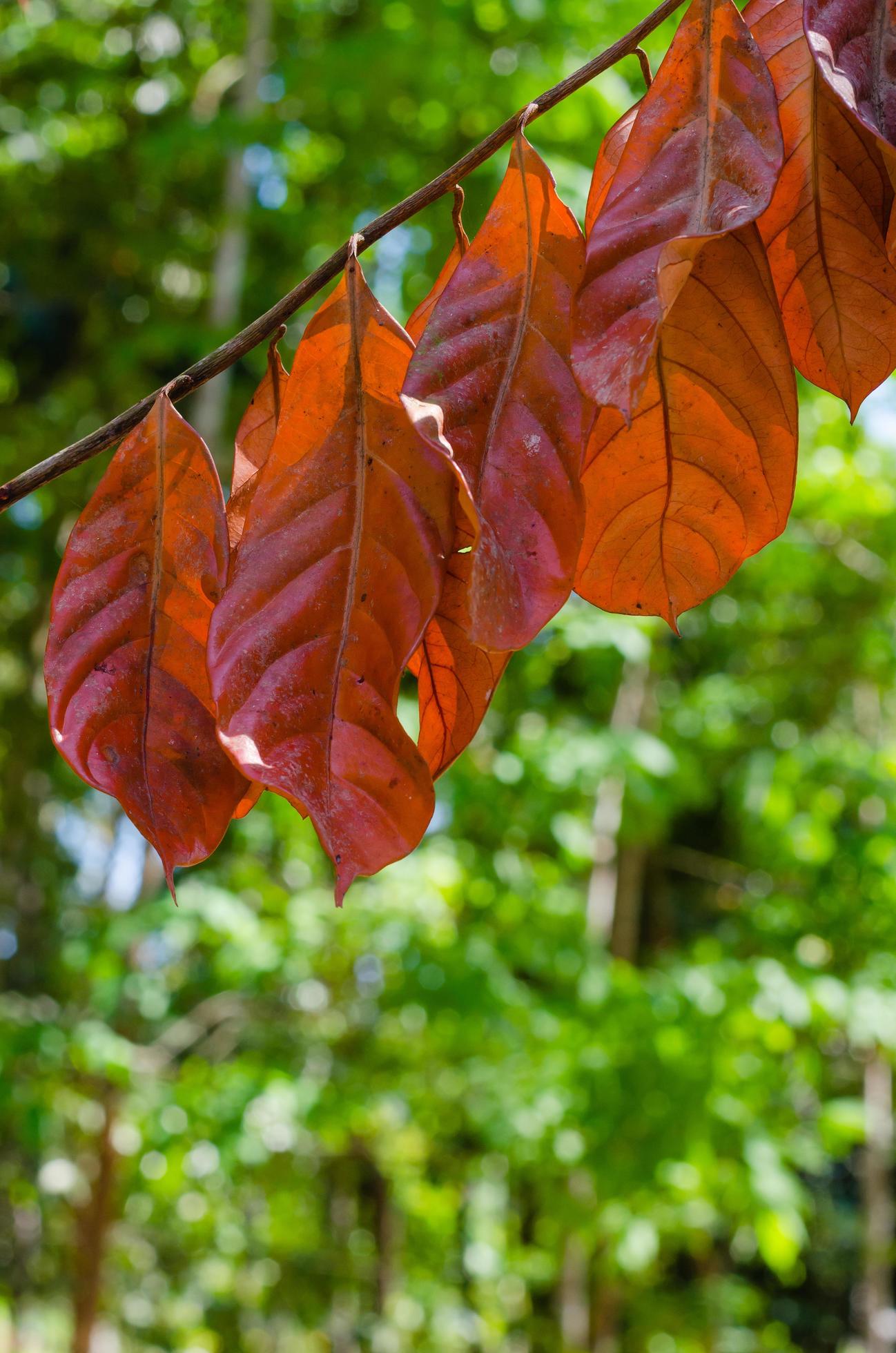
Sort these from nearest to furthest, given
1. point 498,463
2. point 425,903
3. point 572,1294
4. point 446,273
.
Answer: point 498,463
point 446,273
point 425,903
point 572,1294

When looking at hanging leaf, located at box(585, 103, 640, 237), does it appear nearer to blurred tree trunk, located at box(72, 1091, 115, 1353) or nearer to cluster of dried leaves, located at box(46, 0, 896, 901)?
cluster of dried leaves, located at box(46, 0, 896, 901)

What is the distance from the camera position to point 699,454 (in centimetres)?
32

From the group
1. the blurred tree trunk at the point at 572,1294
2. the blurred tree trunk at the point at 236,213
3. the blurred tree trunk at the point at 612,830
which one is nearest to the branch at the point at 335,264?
the blurred tree trunk at the point at 236,213

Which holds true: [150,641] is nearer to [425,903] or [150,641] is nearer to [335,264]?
[335,264]

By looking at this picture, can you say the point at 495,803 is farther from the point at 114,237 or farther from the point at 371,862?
the point at 114,237

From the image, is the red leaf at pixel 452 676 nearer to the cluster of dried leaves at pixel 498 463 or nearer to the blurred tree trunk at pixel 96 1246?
the cluster of dried leaves at pixel 498 463


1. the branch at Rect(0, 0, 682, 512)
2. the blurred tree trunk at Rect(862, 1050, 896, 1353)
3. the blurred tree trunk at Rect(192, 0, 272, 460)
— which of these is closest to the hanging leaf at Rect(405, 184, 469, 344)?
the branch at Rect(0, 0, 682, 512)

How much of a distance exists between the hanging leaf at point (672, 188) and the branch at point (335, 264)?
1 cm

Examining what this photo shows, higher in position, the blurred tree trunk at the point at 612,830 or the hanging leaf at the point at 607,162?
the hanging leaf at the point at 607,162

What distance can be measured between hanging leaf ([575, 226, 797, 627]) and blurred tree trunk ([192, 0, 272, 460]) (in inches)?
97.8

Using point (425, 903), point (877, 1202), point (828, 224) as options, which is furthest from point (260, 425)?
point (877, 1202)

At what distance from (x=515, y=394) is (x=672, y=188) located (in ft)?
0.21

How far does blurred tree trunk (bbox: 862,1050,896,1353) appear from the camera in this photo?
3.71m

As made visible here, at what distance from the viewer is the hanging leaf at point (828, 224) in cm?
32
